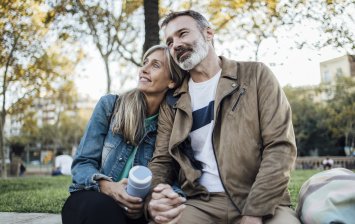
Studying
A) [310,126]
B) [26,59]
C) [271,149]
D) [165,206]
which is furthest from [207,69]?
[310,126]

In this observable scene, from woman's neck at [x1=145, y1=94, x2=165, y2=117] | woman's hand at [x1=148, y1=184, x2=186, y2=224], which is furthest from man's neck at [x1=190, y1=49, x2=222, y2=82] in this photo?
woman's hand at [x1=148, y1=184, x2=186, y2=224]

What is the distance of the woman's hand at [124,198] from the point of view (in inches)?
102

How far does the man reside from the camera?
2.60m

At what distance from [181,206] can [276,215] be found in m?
0.66

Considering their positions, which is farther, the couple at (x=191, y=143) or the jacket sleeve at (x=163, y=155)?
the jacket sleeve at (x=163, y=155)

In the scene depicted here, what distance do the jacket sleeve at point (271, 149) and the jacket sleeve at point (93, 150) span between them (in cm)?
111

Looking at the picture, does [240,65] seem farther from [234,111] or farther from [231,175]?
[231,175]

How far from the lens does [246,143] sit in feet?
9.21

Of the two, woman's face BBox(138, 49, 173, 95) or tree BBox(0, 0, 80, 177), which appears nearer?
woman's face BBox(138, 49, 173, 95)

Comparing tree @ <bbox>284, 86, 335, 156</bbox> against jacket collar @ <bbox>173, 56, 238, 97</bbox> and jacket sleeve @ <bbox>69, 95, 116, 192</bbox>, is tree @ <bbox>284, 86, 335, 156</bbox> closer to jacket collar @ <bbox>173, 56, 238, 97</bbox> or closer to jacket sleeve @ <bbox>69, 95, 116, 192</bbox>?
jacket collar @ <bbox>173, 56, 238, 97</bbox>

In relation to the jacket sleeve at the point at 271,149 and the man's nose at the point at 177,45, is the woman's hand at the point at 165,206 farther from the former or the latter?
the man's nose at the point at 177,45

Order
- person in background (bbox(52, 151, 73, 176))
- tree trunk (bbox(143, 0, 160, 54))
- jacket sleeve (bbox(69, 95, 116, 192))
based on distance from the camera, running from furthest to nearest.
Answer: person in background (bbox(52, 151, 73, 176)) → tree trunk (bbox(143, 0, 160, 54)) → jacket sleeve (bbox(69, 95, 116, 192))

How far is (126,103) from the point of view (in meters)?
3.19

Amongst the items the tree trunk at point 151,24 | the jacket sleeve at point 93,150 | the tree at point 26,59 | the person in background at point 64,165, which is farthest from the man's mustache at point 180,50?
the person in background at point 64,165
